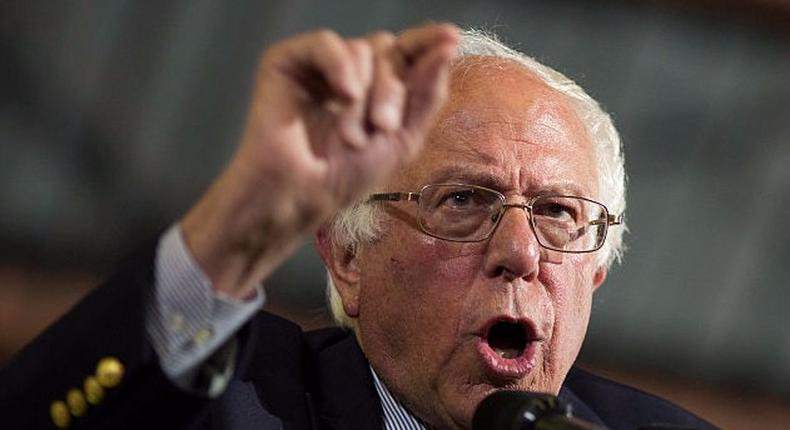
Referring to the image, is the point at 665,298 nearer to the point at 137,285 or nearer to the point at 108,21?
the point at 108,21

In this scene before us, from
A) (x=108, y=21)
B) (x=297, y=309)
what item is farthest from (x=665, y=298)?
(x=108, y=21)

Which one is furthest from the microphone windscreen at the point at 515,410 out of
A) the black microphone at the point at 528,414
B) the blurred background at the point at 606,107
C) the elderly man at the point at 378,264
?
the blurred background at the point at 606,107

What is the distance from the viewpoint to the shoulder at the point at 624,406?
2584mm

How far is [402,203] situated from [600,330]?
5.92 ft

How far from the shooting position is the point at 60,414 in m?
1.53

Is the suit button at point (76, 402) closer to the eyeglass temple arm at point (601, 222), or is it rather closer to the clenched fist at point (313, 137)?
the clenched fist at point (313, 137)

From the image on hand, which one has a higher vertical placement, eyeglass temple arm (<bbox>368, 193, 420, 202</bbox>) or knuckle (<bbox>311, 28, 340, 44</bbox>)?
knuckle (<bbox>311, 28, 340, 44</bbox>)

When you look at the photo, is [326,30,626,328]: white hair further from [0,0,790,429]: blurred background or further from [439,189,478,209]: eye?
[0,0,790,429]: blurred background

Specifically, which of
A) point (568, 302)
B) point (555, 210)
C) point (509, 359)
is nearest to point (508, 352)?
point (509, 359)

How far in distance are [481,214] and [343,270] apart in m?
0.28

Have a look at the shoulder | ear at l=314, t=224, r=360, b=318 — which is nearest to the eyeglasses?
ear at l=314, t=224, r=360, b=318

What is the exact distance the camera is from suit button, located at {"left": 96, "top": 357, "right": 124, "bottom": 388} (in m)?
1.50

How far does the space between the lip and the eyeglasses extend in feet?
0.50

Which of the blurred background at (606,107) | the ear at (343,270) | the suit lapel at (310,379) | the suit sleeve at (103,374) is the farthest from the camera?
the blurred background at (606,107)
